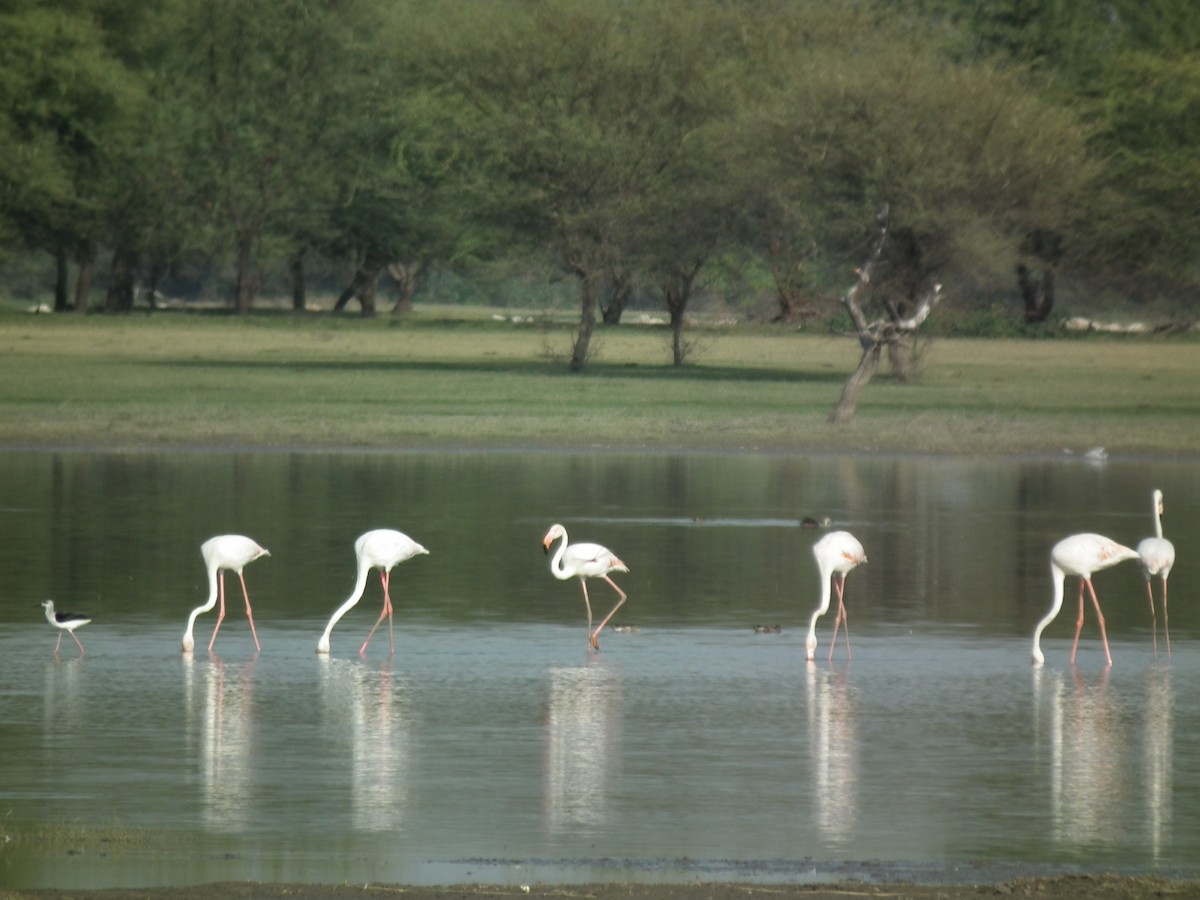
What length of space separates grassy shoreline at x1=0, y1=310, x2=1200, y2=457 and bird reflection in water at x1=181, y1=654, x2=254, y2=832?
51.5ft

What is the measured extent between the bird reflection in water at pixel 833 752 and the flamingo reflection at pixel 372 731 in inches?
67.9

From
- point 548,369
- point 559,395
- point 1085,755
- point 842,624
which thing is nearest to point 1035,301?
point 548,369

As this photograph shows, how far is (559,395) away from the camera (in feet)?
126

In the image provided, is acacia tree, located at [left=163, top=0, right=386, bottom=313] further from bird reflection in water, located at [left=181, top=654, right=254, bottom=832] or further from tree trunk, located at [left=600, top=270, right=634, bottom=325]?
bird reflection in water, located at [left=181, top=654, right=254, bottom=832]

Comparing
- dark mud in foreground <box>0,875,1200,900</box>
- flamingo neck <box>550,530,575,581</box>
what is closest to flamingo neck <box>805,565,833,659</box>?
flamingo neck <box>550,530,575,581</box>

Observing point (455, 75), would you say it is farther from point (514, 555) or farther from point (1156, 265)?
point (514, 555)

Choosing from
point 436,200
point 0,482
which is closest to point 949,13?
point 436,200

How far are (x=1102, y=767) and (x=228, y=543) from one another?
18.1 feet

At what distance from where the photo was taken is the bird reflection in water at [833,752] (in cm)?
841

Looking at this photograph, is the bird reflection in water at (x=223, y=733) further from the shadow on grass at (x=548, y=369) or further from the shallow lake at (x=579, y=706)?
the shadow on grass at (x=548, y=369)

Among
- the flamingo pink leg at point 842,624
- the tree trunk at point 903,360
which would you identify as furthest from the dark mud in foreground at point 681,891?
the tree trunk at point 903,360

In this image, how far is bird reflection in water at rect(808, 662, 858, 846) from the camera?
841cm

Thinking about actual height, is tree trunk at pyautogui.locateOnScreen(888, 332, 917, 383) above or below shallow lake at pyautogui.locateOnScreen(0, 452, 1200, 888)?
above

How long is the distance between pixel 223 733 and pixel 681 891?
3.78m
